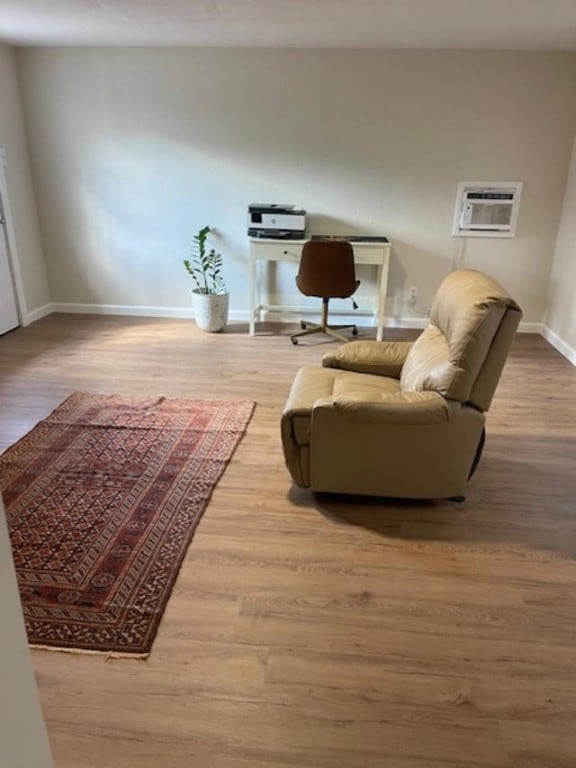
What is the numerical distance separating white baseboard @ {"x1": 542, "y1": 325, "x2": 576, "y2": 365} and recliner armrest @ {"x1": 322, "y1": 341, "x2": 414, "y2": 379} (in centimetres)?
205

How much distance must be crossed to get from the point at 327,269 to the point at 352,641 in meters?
3.03

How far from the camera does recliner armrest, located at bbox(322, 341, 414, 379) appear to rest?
2719mm

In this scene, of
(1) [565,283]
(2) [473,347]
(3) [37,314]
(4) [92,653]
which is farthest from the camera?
(3) [37,314]

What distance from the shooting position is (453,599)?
1843mm

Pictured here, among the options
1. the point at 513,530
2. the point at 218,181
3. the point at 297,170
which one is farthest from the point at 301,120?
the point at 513,530

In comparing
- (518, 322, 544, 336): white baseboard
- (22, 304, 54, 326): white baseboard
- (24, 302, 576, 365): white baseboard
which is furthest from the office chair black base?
(22, 304, 54, 326): white baseboard

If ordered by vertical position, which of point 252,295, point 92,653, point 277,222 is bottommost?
point 92,653

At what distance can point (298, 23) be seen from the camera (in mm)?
3387

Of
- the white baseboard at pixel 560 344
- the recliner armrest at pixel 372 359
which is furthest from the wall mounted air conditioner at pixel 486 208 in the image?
the recliner armrest at pixel 372 359

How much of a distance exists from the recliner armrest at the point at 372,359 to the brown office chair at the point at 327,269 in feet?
4.98

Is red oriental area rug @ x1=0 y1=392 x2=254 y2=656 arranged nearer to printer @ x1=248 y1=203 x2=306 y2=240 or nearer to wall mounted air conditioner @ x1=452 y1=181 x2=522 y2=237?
printer @ x1=248 y1=203 x2=306 y2=240

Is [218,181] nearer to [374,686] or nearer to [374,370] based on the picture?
[374,370]

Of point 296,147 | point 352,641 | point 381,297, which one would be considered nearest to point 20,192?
point 296,147

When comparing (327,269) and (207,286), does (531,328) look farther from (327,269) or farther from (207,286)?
(207,286)
